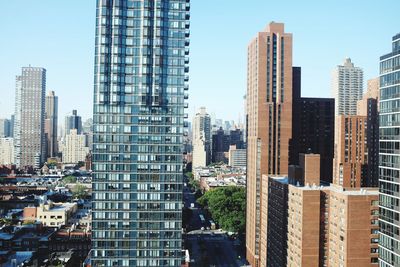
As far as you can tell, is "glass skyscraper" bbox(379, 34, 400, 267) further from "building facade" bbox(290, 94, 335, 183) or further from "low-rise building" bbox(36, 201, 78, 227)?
"low-rise building" bbox(36, 201, 78, 227)

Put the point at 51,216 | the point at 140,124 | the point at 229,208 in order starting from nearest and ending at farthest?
the point at 140,124 → the point at 51,216 → the point at 229,208

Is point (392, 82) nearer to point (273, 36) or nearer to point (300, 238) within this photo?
point (300, 238)

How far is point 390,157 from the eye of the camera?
59312 millimetres

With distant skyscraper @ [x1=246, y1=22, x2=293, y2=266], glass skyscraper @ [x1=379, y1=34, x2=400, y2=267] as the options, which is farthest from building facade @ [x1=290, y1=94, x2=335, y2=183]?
glass skyscraper @ [x1=379, y1=34, x2=400, y2=267]

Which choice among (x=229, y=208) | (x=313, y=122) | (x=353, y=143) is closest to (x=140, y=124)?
(x=313, y=122)

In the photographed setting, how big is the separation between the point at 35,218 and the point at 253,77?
236ft

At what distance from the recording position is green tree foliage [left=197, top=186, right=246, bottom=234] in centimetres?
13888

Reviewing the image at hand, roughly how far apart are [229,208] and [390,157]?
3713 inches

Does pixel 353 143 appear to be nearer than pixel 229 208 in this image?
No

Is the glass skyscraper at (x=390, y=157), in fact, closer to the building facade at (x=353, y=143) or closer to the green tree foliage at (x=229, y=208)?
the green tree foliage at (x=229, y=208)

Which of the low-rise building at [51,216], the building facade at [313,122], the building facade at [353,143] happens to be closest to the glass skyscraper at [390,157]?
the building facade at [313,122]

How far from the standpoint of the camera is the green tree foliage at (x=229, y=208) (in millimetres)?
138875

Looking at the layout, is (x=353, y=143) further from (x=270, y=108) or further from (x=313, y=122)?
(x=270, y=108)

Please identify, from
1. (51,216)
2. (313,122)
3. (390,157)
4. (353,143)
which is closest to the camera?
(390,157)
